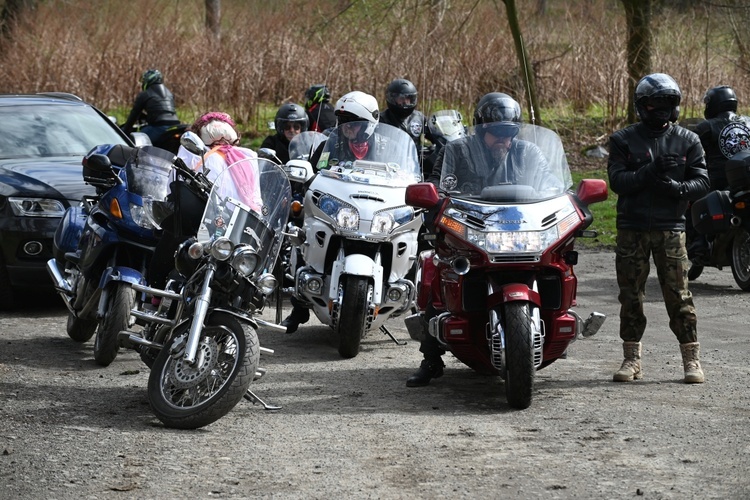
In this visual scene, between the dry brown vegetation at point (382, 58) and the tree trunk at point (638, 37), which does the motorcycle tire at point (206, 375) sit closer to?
the dry brown vegetation at point (382, 58)

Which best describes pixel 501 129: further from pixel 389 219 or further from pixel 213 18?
pixel 213 18

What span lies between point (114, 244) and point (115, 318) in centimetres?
59

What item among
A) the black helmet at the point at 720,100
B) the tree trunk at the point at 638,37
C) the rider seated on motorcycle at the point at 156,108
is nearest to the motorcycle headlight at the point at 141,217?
the black helmet at the point at 720,100

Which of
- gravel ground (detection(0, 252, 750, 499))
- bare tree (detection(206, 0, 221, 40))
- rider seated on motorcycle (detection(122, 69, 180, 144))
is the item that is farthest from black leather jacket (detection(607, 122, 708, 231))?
bare tree (detection(206, 0, 221, 40))

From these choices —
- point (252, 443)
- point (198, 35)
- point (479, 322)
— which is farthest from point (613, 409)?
point (198, 35)

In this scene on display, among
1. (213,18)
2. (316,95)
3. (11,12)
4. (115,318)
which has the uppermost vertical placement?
(213,18)

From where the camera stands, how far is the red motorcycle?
6879 millimetres

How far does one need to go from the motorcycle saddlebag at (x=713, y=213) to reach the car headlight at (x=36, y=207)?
5.78 meters

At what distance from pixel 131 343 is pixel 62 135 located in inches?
211

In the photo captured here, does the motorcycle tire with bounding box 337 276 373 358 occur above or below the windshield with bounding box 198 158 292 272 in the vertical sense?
below

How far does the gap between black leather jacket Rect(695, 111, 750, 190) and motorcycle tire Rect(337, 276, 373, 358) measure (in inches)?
188

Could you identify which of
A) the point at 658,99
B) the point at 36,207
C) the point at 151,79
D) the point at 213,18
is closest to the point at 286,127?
the point at 36,207

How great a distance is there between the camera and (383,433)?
6.42m

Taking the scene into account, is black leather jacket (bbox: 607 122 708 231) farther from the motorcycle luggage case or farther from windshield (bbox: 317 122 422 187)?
the motorcycle luggage case
